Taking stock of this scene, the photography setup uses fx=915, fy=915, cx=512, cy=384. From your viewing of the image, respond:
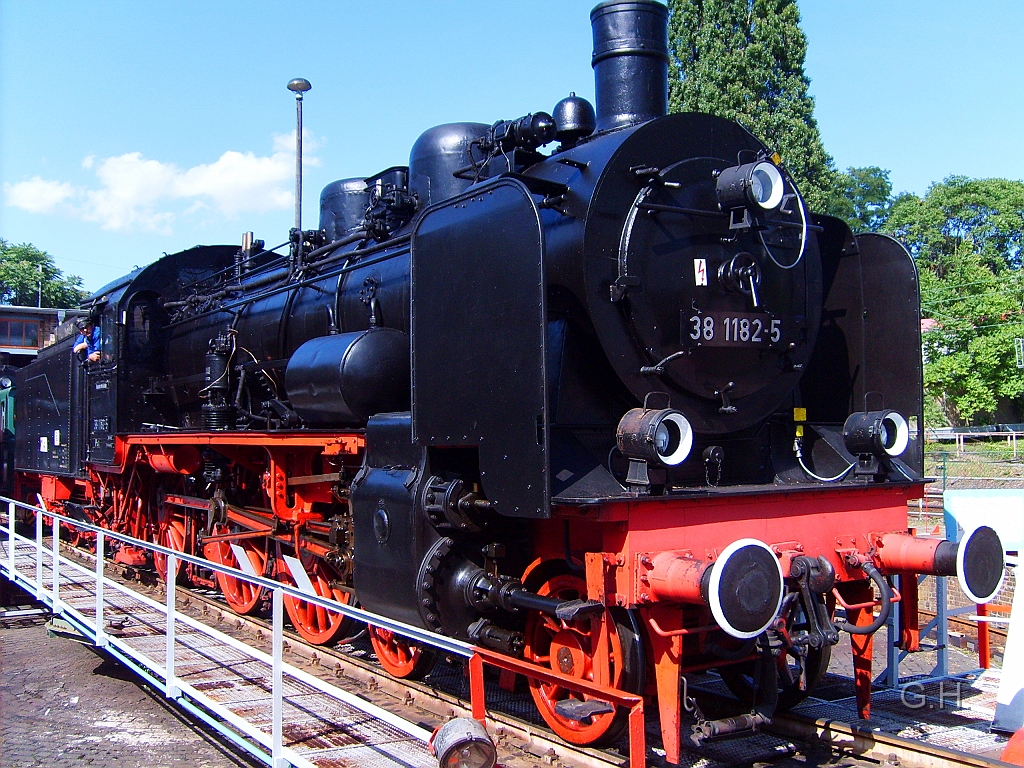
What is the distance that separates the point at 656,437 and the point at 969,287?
35863 millimetres

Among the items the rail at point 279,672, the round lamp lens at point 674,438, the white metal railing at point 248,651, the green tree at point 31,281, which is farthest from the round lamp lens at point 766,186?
the green tree at point 31,281

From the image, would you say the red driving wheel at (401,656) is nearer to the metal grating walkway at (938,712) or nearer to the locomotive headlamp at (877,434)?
the metal grating walkway at (938,712)

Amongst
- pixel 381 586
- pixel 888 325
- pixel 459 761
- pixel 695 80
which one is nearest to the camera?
pixel 459 761

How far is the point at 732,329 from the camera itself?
→ 5.11 metres

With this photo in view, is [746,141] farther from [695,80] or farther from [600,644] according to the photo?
[695,80]

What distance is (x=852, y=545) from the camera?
509 centimetres

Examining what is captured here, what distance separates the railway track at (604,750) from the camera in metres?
4.64

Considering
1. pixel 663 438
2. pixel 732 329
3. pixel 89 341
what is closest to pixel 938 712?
pixel 732 329

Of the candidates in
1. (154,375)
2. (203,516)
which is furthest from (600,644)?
(154,375)

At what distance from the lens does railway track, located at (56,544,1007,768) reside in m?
4.64

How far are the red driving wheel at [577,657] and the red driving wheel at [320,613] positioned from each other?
6.55 feet

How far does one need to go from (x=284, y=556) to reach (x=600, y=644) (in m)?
3.44

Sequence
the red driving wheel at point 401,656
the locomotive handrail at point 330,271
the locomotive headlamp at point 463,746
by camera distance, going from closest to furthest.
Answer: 1. the locomotive headlamp at point 463,746
2. the red driving wheel at point 401,656
3. the locomotive handrail at point 330,271

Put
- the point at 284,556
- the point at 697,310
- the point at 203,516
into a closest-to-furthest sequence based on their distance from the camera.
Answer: the point at 697,310
the point at 284,556
the point at 203,516
